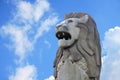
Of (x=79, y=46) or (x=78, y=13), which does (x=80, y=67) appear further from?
(x=78, y=13)

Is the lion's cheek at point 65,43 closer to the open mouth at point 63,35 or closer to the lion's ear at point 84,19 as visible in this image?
the open mouth at point 63,35

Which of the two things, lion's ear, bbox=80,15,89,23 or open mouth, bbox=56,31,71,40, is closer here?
open mouth, bbox=56,31,71,40

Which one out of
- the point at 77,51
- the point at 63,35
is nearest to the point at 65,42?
the point at 63,35

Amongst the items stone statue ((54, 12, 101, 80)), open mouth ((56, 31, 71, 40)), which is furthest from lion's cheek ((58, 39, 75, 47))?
open mouth ((56, 31, 71, 40))

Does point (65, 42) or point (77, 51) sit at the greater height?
point (65, 42)

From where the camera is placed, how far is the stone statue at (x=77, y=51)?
805cm

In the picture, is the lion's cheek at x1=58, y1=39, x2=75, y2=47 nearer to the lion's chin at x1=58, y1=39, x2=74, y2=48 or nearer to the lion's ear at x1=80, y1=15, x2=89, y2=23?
the lion's chin at x1=58, y1=39, x2=74, y2=48

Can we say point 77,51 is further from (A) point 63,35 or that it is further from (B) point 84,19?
(B) point 84,19

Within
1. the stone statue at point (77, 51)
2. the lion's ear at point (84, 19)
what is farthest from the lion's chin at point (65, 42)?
the lion's ear at point (84, 19)

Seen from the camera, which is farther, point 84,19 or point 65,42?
point 84,19

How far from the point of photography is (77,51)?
821cm

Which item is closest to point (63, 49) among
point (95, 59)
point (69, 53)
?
Answer: point (69, 53)

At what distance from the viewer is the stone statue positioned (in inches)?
317

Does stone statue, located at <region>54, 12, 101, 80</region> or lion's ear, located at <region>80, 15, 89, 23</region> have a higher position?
lion's ear, located at <region>80, 15, 89, 23</region>
